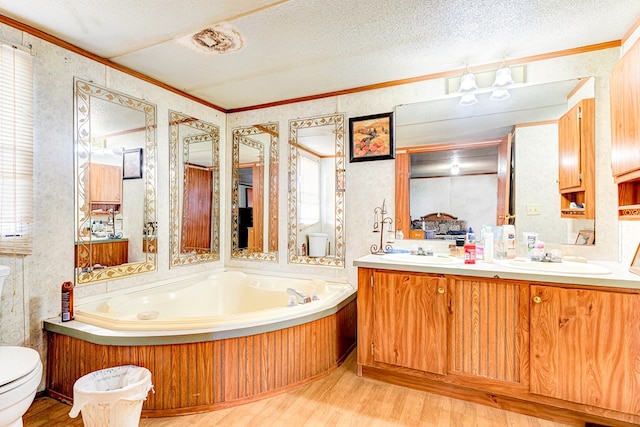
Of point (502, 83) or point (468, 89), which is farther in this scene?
point (468, 89)

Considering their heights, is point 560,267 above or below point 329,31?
below

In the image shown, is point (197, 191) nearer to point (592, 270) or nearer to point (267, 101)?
point (267, 101)

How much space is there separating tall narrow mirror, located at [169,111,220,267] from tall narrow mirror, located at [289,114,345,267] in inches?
34.6

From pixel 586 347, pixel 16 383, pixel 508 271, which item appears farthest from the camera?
pixel 508 271

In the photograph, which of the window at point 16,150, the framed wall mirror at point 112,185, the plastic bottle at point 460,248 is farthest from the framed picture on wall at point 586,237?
the window at point 16,150

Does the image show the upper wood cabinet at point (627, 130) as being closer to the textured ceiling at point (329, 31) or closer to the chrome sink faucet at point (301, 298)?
the textured ceiling at point (329, 31)

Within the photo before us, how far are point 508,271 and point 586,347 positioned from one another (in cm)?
52

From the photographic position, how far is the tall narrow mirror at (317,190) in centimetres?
288

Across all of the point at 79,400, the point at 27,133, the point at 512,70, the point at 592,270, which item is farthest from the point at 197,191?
the point at 592,270

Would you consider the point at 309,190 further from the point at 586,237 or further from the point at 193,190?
the point at 586,237

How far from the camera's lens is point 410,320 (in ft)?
6.56

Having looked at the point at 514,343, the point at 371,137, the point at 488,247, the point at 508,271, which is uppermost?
the point at 371,137

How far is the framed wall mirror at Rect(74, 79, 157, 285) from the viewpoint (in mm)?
2152

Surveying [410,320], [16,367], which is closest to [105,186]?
[16,367]
